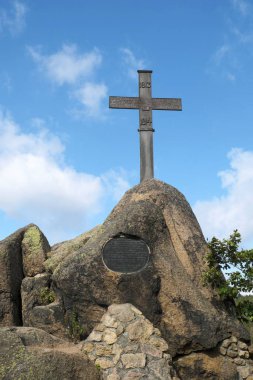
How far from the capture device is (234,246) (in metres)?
13.6

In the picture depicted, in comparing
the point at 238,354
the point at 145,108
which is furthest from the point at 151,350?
the point at 145,108

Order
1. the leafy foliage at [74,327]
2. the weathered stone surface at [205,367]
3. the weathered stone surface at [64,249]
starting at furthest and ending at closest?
the weathered stone surface at [64,249] → the leafy foliage at [74,327] → the weathered stone surface at [205,367]

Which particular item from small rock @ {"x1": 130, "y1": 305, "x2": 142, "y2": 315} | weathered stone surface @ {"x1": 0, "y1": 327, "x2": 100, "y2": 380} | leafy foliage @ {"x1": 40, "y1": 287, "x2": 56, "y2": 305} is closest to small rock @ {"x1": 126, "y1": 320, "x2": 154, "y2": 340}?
small rock @ {"x1": 130, "y1": 305, "x2": 142, "y2": 315}

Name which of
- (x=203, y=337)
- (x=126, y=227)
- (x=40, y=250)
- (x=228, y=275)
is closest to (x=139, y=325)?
(x=203, y=337)

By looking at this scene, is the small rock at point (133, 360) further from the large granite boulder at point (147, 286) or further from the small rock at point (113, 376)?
the large granite boulder at point (147, 286)

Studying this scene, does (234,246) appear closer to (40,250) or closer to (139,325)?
(139,325)

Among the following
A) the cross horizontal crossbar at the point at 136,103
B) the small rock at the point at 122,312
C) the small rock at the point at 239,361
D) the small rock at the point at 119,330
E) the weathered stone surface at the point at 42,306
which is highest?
the cross horizontal crossbar at the point at 136,103

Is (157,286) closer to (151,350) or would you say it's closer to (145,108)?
(151,350)

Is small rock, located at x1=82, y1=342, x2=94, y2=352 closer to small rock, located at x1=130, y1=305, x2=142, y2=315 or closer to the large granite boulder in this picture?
the large granite boulder

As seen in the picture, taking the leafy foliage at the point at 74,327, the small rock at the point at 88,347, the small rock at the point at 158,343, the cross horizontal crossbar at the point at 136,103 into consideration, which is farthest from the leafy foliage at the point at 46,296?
the cross horizontal crossbar at the point at 136,103

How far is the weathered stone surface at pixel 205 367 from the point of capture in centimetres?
1176

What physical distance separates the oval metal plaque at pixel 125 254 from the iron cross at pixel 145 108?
479 centimetres

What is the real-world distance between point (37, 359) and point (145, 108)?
1017 cm

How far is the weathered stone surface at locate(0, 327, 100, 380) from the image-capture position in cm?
927
